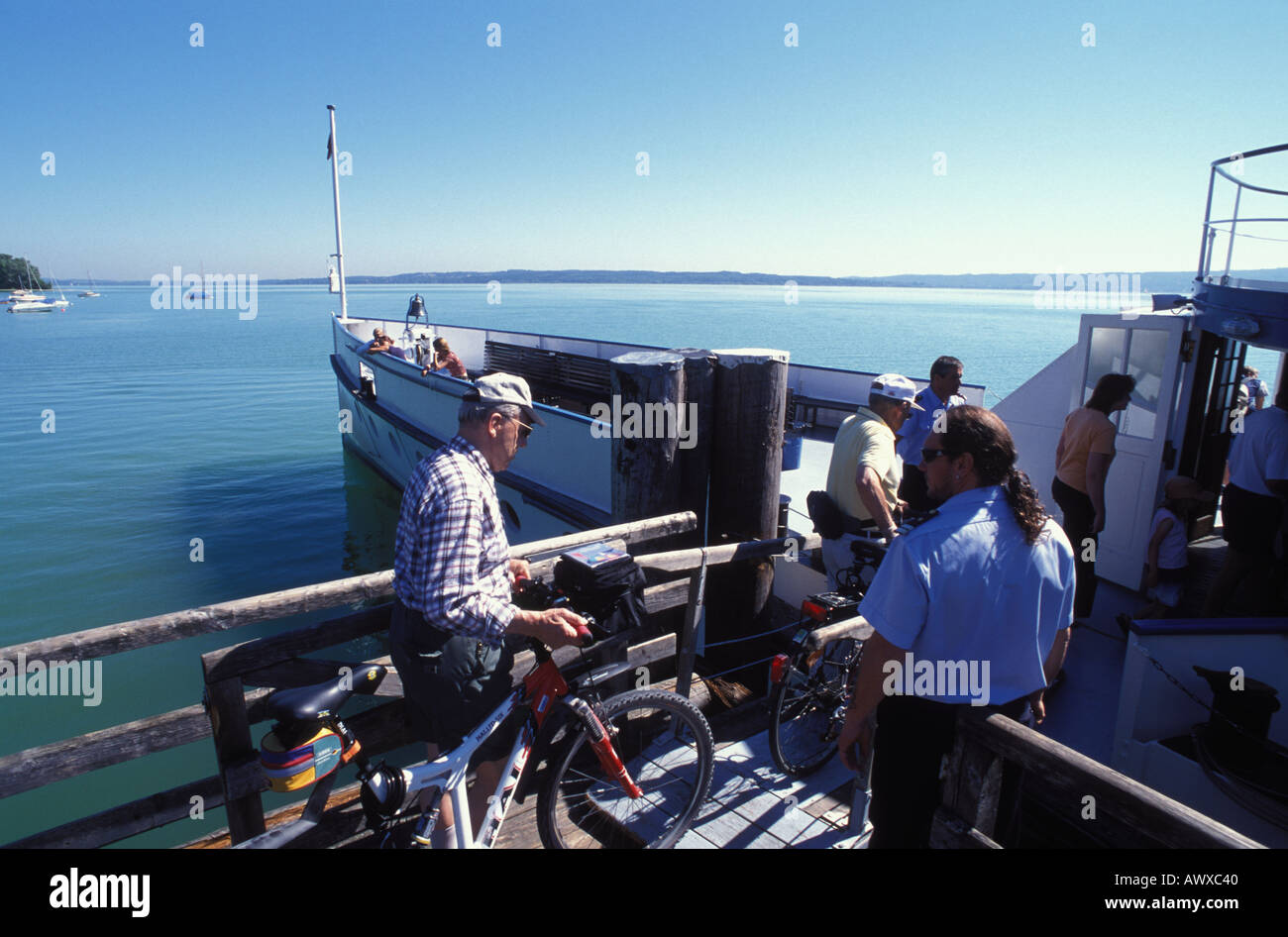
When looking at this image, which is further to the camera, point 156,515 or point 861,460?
point 156,515

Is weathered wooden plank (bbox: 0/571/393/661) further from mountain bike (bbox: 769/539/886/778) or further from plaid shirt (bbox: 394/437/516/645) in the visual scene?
mountain bike (bbox: 769/539/886/778)

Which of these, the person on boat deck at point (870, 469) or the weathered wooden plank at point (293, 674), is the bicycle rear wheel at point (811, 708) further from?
the weathered wooden plank at point (293, 674)

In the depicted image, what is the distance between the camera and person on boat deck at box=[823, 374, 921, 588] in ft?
13.1

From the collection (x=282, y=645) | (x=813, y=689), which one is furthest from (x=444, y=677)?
(x=813, y=689)

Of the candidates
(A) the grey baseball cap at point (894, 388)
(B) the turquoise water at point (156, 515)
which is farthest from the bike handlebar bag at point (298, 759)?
(B) the turquoise water at point (156, 515)

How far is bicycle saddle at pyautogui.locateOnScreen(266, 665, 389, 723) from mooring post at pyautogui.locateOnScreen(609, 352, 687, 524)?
6.99 feet

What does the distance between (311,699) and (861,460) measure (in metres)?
3.07

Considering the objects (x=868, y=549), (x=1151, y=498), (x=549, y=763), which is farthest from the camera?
(x=1151, y=498)

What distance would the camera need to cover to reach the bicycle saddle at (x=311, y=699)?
87.7 inches

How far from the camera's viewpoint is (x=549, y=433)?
8.82 m

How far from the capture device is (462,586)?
245 cm

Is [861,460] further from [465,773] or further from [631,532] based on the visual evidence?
[465,773]

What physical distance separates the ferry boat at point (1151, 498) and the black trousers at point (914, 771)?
214 centimetres
